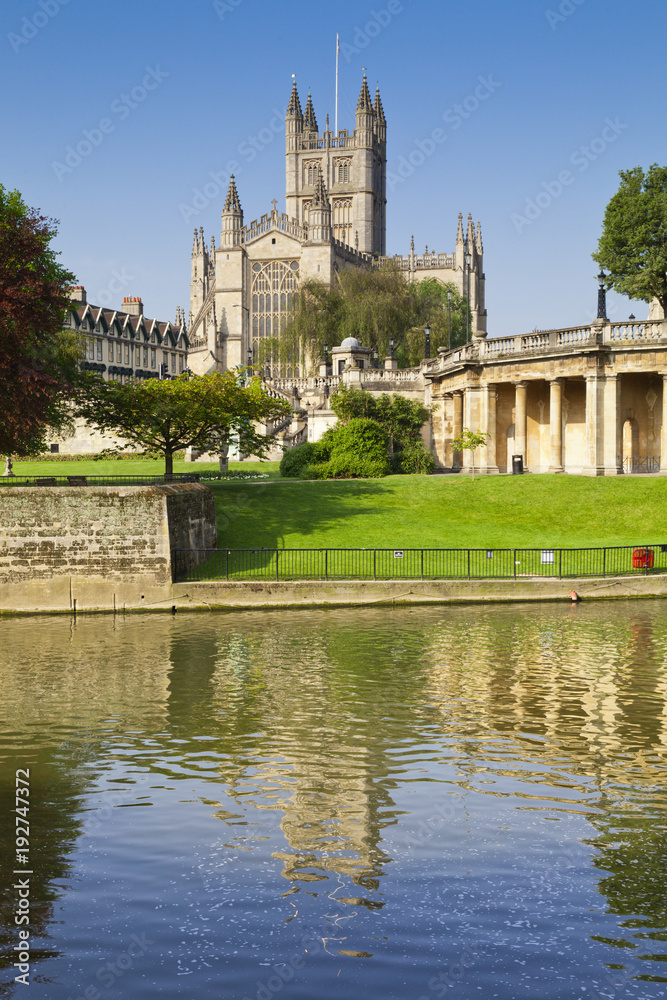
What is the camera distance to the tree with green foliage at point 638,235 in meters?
57.3

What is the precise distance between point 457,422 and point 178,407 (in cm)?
2179

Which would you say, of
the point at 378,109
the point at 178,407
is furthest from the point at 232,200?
the point at 178,407

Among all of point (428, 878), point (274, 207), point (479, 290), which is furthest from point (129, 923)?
point (479, 290)

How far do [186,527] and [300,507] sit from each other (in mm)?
7663

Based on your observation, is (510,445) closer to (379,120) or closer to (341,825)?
(341,825)

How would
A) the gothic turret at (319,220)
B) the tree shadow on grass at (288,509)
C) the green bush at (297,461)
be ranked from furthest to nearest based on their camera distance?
1. the gothic turret at (319,220)
2. the green bush at (297,461)
3. the tree shadow on grass at (288,509)

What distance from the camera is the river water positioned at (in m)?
8.12

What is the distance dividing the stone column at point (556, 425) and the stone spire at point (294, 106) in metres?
104

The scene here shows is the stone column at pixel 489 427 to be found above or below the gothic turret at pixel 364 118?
below

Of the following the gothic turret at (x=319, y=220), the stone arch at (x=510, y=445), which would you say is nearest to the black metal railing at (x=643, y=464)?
the stone arch at (x=510, y=445)

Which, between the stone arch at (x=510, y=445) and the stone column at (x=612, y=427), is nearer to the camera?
the stone column at (x=612, y=427)

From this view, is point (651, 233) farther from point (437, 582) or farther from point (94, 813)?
point (94, 813)

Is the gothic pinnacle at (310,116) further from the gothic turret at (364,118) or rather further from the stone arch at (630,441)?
the stone arch at (630,441)

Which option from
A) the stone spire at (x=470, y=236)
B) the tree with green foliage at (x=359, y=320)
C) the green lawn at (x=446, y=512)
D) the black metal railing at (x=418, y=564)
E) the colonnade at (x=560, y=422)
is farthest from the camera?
the stone spire at (x=470, y=236)
